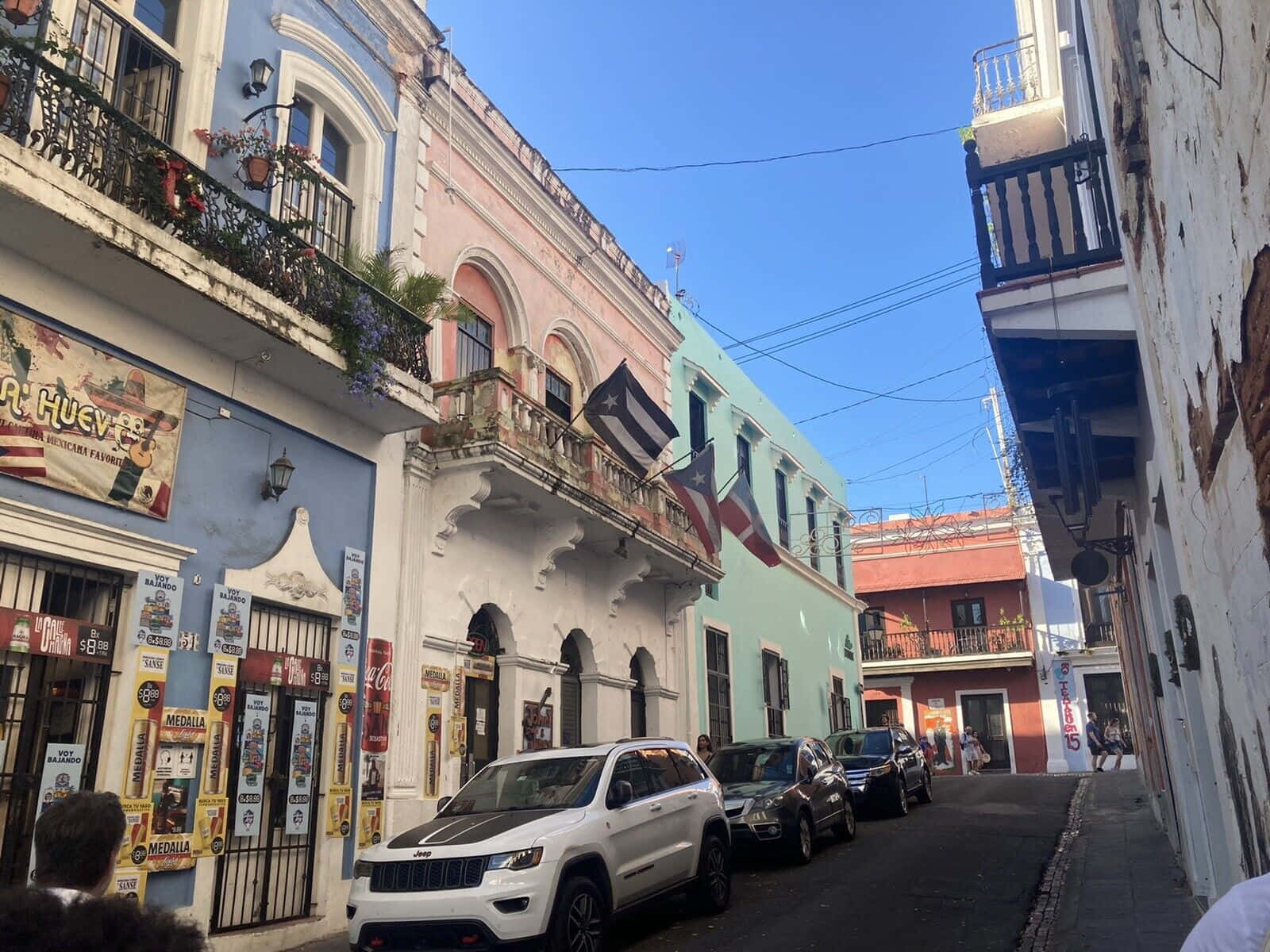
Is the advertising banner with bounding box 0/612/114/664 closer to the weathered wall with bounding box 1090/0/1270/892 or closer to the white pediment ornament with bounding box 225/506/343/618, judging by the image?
the white pediment ornament with bounding box 225/506/343/618

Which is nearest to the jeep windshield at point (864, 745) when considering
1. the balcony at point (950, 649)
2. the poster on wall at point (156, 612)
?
the poster on wall at point (156, 612)

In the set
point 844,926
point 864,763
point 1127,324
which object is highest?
point 1127,324

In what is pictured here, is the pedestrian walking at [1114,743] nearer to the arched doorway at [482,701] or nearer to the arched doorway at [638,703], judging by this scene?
the arched doorway at [638,703]

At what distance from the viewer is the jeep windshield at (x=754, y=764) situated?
13836 millimetres

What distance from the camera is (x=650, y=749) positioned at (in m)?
10.2

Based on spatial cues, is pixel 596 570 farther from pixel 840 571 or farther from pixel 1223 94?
pixel 840 571

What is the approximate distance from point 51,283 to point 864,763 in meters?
14.6

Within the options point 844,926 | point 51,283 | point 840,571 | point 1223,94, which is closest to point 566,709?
point 844,926

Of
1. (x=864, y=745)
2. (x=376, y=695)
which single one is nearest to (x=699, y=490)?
(x=864, y=745)

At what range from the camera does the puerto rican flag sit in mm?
7648

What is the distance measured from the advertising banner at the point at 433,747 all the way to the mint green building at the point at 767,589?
745cm

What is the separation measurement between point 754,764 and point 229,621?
25.2ft

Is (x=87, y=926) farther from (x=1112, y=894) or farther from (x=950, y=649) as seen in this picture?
(x=950, y=649)

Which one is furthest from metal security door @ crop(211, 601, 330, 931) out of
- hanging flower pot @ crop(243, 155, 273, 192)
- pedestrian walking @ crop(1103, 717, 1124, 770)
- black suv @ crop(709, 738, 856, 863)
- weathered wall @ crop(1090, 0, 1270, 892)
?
pedestrian walking @ crop(1103, 717, 1124, 770)
